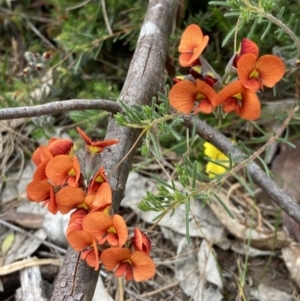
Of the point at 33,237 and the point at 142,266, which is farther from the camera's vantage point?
the point at 33,237

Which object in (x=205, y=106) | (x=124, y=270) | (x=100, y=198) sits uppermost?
(x=205, y=106)

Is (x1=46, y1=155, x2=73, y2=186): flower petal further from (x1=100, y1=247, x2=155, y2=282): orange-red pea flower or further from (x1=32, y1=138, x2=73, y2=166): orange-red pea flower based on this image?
(x1=100, y1=247, x2=155, y2=282): orange-red pea flower

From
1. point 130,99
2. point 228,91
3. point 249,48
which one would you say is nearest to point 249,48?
point 249,48

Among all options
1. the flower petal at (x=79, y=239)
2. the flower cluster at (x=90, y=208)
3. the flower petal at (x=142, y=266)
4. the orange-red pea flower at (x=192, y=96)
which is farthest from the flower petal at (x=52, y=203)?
the orange-red pea flower at (x=192, y=96)

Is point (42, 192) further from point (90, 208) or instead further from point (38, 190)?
point (90, 208)

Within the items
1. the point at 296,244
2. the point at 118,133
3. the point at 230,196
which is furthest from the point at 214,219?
the point at 118,133

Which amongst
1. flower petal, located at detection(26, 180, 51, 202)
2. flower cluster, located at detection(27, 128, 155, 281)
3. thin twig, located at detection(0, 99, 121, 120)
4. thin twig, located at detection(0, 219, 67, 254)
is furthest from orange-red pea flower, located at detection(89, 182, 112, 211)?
thin twig, located at detection(0, 219, 67, 254)

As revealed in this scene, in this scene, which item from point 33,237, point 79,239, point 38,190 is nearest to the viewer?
point 79,239
